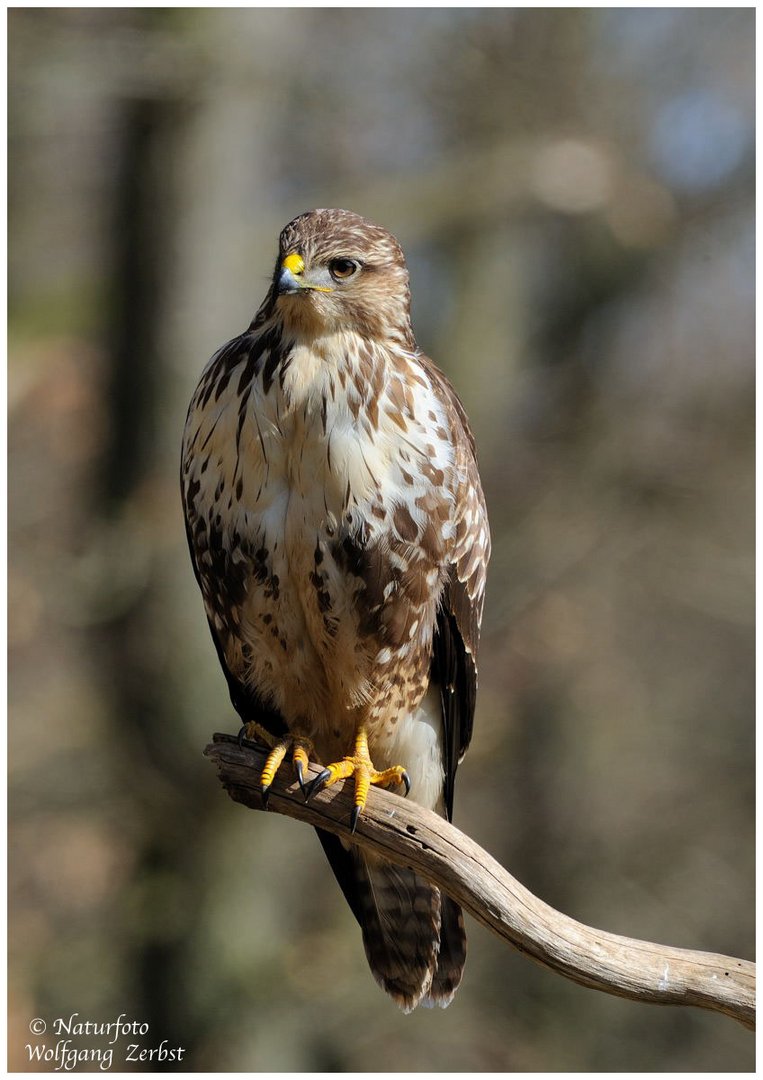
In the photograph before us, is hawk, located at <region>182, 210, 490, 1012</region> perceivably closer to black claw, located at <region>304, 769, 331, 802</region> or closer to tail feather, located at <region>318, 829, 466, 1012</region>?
black claw, located at <region>304, 769, 331, 802</region>

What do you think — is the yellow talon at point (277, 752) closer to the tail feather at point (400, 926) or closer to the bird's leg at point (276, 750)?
the bird's leg at point (276, 750)

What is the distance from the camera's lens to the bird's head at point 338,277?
342 centimetres

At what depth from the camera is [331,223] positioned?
3.48 m

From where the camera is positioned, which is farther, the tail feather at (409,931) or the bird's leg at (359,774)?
the tail feather at (409,931)

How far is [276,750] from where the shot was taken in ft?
12.0

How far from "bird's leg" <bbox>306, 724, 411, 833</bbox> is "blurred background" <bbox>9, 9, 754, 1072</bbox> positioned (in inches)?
158

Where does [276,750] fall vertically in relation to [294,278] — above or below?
below

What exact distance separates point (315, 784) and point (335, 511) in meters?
0.78

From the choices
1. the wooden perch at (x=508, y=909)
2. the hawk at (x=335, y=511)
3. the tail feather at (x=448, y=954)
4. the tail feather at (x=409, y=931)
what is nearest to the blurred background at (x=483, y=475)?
the tail feather at (x=409, y=931)

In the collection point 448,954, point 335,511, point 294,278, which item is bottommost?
point 448,954

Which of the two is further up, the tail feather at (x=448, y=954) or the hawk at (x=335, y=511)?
the hawk at (x=335, y=511)

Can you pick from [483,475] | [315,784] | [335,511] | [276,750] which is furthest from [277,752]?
[483,475]

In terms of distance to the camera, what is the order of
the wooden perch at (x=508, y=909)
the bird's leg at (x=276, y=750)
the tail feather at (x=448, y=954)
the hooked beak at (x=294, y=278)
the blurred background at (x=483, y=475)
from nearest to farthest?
1. the wooden perch at (x=508, y=909)
2. the hooked beak at (x=294, y=278)
3. the bird's leg at (x=276, y=750)
4. the tail feather at (x=448, y=954)
5. the blurred background at (x=483, y=475)

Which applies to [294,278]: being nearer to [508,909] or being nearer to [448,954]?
[508,909]
